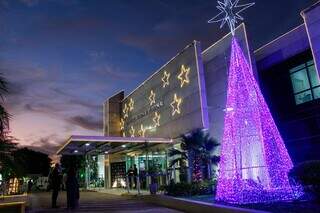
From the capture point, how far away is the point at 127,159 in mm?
30547

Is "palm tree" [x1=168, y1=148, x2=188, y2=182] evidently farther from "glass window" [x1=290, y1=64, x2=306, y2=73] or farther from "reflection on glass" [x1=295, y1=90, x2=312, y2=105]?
"glass window" [x1=290, y1=64, x2=306, y2=73]

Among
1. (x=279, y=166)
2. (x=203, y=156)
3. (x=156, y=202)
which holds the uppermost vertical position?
(x=203, y=156)

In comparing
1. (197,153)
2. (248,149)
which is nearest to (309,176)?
(248,149)

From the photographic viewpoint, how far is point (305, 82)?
1962 cm

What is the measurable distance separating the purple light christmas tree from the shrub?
1.39 meters

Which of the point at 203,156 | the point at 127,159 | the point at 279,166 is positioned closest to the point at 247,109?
the point at 279,166

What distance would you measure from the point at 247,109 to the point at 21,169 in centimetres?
994

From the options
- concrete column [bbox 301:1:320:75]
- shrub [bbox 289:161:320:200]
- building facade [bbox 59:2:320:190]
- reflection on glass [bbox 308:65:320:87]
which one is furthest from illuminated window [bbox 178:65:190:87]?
shrub [bbox 289:161:320:200]

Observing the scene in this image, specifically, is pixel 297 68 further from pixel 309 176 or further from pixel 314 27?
pixel 309 176

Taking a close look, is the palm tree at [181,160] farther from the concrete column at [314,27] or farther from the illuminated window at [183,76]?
the concrete column at [314,27]

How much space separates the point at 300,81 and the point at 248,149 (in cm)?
848

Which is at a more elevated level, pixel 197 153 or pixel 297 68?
pixel 297 68

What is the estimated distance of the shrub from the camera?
973 centimetres

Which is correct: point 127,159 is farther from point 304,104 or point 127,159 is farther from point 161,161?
point 304,104
